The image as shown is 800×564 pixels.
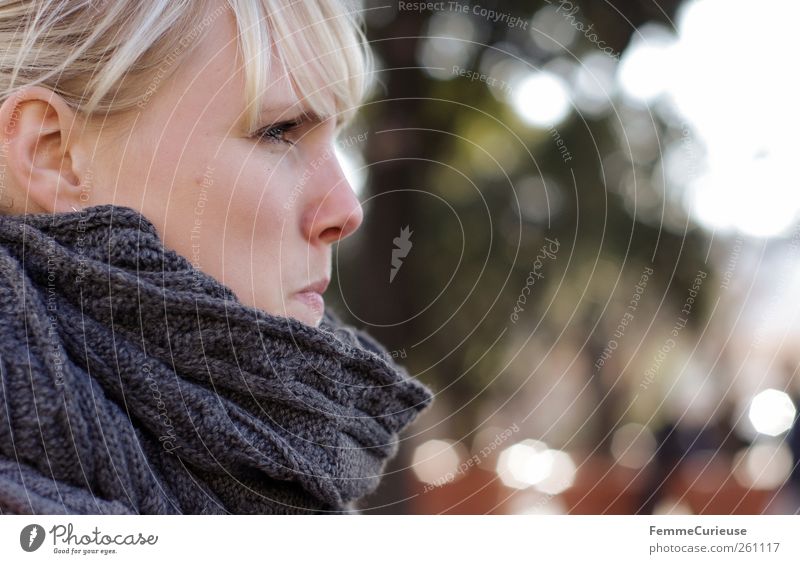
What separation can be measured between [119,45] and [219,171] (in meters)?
0.19

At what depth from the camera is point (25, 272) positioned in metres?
0.78

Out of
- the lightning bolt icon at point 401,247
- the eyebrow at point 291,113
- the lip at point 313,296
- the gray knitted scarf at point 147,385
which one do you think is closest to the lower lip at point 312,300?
the lip at point 313,296

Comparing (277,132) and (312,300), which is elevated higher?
(277,132)

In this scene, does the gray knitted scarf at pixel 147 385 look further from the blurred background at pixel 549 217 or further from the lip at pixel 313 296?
the blurred background at pixel 549 217

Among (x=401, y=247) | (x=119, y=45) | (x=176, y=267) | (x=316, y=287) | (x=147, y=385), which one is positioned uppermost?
(x=401, y=247)

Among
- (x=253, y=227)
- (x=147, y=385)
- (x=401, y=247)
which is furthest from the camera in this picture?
(x=401, y=247)

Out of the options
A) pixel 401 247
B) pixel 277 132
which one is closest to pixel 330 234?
pixel 277 132

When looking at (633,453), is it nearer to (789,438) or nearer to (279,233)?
(789,438)

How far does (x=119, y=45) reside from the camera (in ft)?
2.83

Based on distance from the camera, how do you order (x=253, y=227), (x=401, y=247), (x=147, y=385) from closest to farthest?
(x=147, y=385)
(x=253, y=227)
(x=401, y=247)

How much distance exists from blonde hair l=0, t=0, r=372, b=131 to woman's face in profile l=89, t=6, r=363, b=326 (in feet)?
0.05

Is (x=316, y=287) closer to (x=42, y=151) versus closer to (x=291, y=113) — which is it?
(x=291, y=113)
